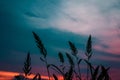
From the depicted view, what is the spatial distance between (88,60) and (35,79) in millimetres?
1474

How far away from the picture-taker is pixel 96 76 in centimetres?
401

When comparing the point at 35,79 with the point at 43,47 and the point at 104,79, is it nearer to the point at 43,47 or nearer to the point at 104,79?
the point at 43,47

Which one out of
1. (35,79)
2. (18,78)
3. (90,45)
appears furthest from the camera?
(90,45)

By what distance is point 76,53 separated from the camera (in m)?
6.04

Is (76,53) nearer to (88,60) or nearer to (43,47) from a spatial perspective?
(88,60)

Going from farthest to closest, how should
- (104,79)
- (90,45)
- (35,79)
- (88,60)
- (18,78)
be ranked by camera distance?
(90,45) → (88,60) → (35,79) → (18,78) → (104,79)

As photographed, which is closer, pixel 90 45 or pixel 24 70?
pixel 24 70

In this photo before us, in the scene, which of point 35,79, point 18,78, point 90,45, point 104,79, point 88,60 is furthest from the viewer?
point 90,45

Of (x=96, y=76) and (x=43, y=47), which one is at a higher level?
(x=43, y=47)

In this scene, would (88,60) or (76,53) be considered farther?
(76,53)

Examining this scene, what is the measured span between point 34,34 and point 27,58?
2.59 ft

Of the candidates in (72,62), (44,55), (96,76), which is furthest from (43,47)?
(96,76)

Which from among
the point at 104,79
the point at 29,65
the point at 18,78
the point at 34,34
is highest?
the point at 34,34

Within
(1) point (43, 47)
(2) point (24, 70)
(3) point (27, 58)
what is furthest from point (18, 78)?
(1) point (43, 47)
